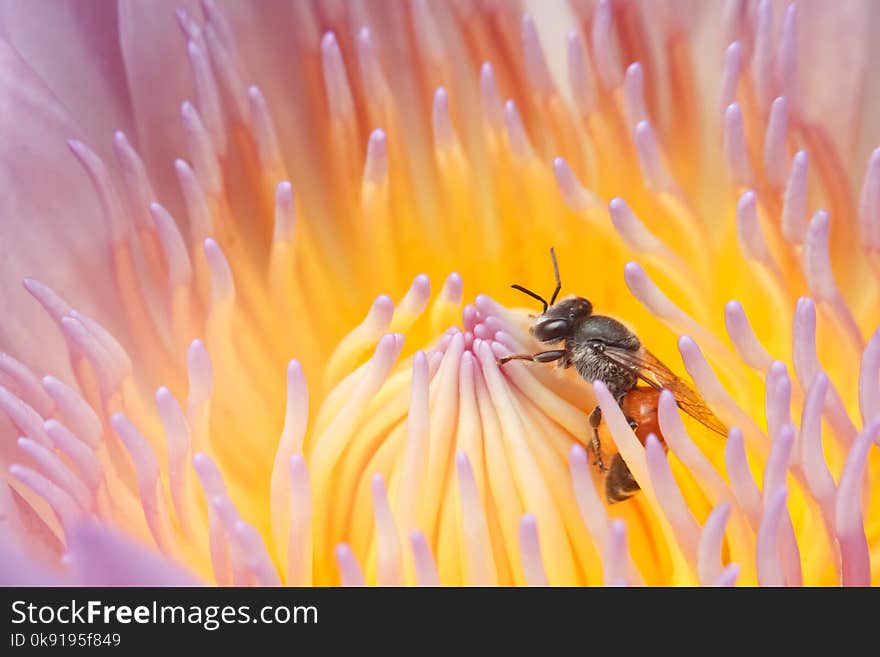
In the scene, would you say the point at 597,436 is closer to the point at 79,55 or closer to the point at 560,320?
the point at 560,320

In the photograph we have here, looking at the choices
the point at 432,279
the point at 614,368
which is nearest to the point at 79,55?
the point at 432,279

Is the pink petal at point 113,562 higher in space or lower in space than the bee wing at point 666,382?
lower

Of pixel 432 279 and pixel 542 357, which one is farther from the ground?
pixel 432 279

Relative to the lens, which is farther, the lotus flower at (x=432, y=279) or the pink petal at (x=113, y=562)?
the lotus flower at (x=432, y=279)

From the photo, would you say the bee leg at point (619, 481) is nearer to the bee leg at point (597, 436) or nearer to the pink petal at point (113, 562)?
the bee leg at point (597, 436)

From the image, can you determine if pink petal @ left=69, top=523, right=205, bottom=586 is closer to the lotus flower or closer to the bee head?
the lotus flower

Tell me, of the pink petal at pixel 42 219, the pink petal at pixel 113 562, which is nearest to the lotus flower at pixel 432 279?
the pink petal at pixel 42 219
